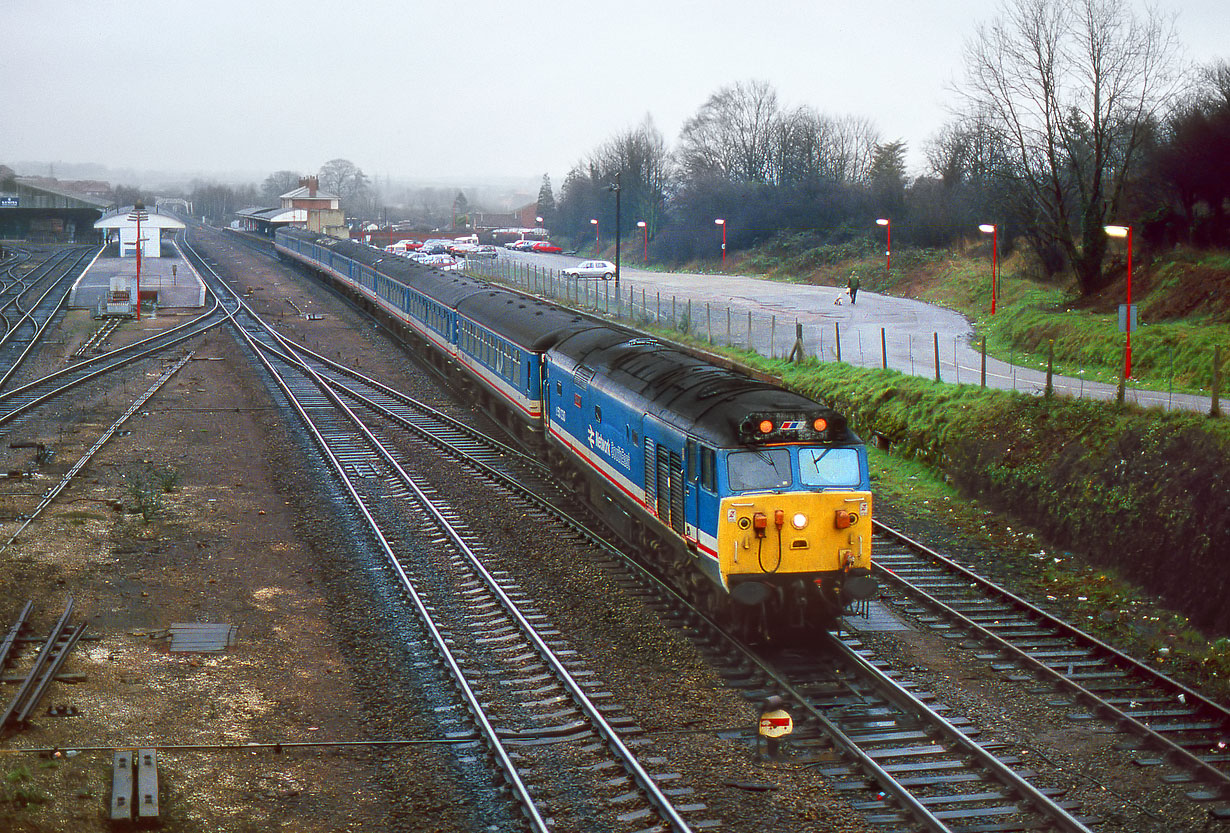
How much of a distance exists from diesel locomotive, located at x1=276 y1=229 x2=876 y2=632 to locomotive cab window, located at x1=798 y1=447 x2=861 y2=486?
0.01 meters

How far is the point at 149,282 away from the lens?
6881 centimetres

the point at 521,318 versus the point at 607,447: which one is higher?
the point at 521,318

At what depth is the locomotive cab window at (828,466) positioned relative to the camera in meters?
14.6

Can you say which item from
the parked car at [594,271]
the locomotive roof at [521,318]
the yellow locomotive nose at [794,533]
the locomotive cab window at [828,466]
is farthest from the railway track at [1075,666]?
the parked car at [594,271]

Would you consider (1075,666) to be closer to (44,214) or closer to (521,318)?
(521,318)

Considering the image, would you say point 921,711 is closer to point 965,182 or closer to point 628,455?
point 628,455

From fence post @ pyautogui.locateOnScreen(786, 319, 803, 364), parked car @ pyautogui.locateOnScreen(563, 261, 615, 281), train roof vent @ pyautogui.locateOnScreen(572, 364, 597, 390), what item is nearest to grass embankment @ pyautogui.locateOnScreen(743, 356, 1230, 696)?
fence post @ pyautogui.locateOnScreen(786, 319, 803, 364)

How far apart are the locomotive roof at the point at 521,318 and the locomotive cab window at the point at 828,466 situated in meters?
11.0

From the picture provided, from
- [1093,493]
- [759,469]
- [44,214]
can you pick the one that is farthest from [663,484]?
[44,214]

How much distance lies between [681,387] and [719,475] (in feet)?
8.46

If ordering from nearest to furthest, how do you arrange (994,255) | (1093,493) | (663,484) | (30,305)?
(663,484)
(1093,493)
(994,255)
(30,305)

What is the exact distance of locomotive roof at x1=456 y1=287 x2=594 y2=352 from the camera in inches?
1004

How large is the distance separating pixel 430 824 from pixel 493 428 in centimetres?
2073

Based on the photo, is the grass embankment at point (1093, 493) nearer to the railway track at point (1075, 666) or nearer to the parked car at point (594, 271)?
the railway track at point (1075, 666)
